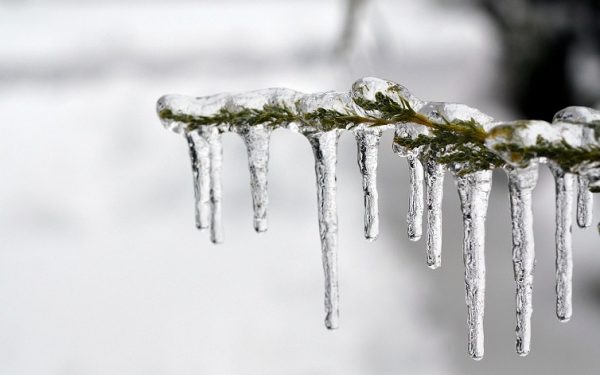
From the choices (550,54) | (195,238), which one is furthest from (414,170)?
(550,54)

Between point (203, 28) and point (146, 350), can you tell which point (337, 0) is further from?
point (146, 350)

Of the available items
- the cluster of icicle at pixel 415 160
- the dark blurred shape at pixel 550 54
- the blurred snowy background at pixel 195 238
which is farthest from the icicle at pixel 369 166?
the dark blurred shape at pixel 550 54

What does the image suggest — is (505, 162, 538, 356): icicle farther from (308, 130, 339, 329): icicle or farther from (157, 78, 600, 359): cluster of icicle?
(308, 130, 339, 329): icicle

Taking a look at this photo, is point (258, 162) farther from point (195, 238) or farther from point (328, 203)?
point (195, 238)

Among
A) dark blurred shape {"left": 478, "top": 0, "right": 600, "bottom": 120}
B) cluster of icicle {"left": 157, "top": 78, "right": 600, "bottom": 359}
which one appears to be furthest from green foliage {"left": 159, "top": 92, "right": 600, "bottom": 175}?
dark blurred shape {"left": 478, "top": 0, "right": 600, "bottom": 120}

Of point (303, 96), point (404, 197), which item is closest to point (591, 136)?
point (303, 96)

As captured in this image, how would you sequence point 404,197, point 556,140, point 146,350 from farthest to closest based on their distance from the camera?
point 404,197 < point 146,350 < point 556,140

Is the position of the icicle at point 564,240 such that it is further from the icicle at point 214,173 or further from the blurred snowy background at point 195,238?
the blurred snowy background at point 195,238
